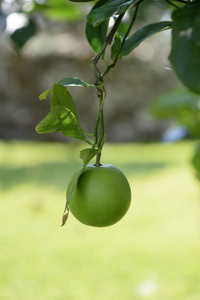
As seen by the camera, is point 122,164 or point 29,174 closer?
point 29,174

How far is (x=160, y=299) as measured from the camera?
6.19 feet

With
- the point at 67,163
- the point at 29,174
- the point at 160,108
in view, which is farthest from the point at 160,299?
the point at 67,163

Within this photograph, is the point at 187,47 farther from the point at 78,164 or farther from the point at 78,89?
the point at 78,89

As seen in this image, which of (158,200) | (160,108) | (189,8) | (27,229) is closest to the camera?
(189,8)

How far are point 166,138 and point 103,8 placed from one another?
101 centimetres

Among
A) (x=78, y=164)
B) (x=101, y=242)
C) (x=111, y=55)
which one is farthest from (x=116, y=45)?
(x=78, y=164)

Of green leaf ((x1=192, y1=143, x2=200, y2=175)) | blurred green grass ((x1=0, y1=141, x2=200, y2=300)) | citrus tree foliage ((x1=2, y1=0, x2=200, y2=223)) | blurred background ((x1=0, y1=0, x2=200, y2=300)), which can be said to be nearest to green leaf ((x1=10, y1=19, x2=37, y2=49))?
blurred background ((x1=0, y1=0, x2=200, y2=300))

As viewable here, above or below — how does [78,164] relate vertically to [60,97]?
below

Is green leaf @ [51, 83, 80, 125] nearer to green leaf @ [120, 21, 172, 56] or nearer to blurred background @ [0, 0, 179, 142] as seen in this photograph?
green leaf @ [120, 21, 172, 56]

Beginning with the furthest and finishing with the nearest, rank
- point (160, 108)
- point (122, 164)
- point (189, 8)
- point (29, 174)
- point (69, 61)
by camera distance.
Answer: point (69, 61)
point (122, 164)
point (29, 174)
point (160, 108)
point (189, 8)

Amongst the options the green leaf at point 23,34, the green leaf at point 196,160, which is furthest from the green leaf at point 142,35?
the green leaf at point 196,160

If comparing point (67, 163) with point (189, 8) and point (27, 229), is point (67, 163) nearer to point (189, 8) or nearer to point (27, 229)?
point (27, 229)

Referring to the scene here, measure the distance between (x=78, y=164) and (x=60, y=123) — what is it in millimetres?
4013

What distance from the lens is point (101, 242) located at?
8.61ft
